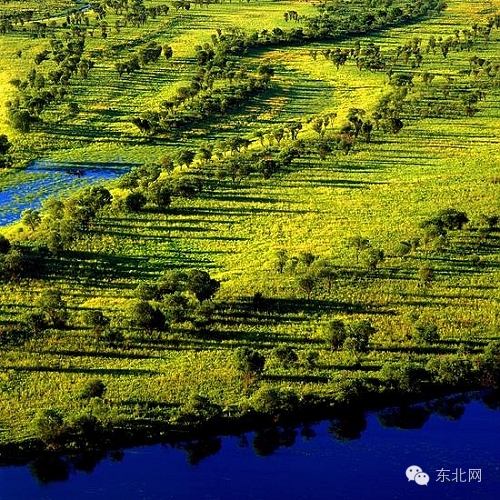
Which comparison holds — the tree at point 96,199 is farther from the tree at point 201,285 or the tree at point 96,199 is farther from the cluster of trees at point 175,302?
the tree at point 201,285

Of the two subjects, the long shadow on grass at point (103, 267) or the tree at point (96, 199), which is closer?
the long shadow on grass at point (103, 267)

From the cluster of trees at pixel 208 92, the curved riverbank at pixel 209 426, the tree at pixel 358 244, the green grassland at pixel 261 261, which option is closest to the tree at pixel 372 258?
the green grassland at pixel 261 261

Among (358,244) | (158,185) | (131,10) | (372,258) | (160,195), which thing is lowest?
(372,258)

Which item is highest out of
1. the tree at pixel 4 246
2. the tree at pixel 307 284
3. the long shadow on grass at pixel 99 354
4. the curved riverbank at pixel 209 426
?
the tree at pixel 4 246

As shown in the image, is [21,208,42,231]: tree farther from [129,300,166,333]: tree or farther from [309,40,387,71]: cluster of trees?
[309,40,387,71]: cluster of trees

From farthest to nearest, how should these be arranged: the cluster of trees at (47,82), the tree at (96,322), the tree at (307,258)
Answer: the cluster of trees at (47,82) < the tree at (307,258) < the tree at (96,322)

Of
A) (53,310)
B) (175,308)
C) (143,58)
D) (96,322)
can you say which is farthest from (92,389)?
(143,58)

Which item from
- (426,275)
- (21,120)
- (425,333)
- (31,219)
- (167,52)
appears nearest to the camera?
(425,333)

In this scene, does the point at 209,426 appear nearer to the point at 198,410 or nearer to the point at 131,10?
the point at 198,410
